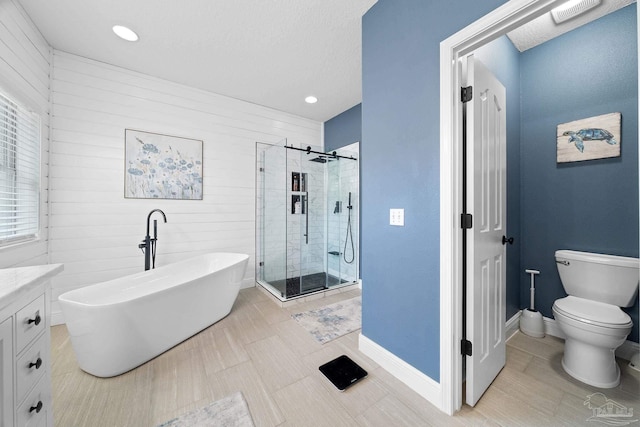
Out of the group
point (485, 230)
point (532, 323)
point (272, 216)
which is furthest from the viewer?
point (272, 216)

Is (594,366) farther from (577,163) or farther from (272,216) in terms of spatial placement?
(272,216)

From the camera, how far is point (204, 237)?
10.4 ft

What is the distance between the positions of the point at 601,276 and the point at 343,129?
10.8ft

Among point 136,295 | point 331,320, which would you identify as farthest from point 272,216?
point 136,295

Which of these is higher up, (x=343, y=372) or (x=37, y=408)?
(x=37, y=408)

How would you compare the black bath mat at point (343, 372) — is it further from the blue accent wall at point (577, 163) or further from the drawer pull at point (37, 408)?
the blue accent wall at point (577, 163)

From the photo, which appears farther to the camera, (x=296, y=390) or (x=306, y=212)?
(x=306, y=212)

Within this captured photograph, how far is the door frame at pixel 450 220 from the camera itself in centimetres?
135

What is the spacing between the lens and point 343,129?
12.6 ft

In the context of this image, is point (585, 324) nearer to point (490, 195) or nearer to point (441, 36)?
point (490, 195)

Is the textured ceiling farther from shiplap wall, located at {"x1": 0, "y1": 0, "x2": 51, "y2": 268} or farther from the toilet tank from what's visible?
the toilet tank

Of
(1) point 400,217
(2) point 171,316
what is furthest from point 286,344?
(1) point 400,217

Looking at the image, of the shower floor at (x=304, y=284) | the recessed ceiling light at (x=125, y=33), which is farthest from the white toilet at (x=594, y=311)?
the recessed ceiling light at (x=125, y=33)

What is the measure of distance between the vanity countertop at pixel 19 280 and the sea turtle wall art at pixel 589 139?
3456mm
